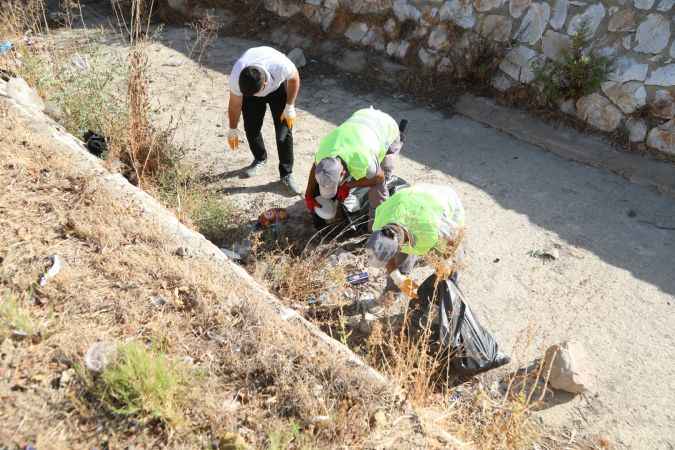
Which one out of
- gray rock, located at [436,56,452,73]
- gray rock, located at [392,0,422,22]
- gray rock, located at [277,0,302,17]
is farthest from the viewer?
gray rock, located at [277,0,302,17]

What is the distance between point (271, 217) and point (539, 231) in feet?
7.30

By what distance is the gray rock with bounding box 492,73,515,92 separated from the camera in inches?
230

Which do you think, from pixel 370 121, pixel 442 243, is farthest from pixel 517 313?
pixel 370 121

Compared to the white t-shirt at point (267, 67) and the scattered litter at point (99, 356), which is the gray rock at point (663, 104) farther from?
the scattered litter at point (99, 356)

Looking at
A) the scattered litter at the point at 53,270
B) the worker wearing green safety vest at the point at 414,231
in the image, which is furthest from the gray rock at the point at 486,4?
the scattered litter at the point at 53,270

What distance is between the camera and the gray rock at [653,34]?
5.03m

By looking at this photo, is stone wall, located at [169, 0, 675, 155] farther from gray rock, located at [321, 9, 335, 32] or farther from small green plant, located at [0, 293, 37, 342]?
small green plant, located at [0, 293, 37, 342]

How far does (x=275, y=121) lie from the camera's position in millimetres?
4758

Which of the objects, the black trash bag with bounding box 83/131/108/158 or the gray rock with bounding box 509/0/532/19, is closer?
the black trash bag with bounding box 83/131/108/158

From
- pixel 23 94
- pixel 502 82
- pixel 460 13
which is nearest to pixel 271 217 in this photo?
pixel 23 94

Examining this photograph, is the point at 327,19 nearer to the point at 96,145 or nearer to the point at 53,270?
the point at 96,145

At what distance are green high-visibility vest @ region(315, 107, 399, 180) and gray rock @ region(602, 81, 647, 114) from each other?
271 cm

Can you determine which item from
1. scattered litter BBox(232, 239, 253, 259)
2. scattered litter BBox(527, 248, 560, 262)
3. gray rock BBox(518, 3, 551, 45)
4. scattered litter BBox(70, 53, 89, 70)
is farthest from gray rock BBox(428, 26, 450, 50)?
scattered litter BBox(70, 53, 89, 70)

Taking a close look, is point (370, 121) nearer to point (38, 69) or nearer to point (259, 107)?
point (259, 107)
